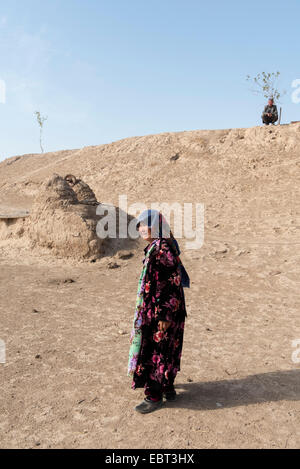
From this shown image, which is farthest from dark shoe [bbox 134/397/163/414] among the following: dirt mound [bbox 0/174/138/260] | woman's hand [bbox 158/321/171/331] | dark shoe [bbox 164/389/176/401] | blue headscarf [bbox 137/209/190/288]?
dirt mound [bbox 0/174/138/260]

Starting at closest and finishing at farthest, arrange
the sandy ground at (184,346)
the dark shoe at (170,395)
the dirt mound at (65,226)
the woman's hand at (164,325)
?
the sandy ground at (184,346) → the woman's hand at (164,325) → the dark shoe at (170,395) → the dirt mound at (65,226)

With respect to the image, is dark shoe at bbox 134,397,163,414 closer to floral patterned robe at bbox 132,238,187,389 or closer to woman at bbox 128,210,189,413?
woman at bbox 128,210,189,413

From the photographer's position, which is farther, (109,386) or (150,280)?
(109,386)

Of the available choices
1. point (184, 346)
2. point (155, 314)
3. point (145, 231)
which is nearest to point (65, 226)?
point (184, 346)

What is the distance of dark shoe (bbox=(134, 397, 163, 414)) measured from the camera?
2.81m

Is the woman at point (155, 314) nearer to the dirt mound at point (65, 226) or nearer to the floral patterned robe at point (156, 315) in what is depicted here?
the floral patterned robe at point (156, 315)

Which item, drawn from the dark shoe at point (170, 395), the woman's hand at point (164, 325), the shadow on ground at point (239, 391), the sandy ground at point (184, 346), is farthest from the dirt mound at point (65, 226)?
the woman's hand at point (164, 325)

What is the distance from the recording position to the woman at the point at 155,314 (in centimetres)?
281

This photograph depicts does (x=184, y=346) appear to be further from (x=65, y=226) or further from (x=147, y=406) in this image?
(x=65, y=226)

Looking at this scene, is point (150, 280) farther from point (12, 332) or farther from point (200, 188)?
point (200, 188)

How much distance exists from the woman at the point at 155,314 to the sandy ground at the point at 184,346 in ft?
0.77

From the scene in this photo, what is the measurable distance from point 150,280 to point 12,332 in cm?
248
